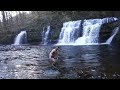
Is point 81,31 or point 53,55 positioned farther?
point 81,31

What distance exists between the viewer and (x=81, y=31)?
6555 mm

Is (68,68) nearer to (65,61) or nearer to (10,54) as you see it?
(65,61)

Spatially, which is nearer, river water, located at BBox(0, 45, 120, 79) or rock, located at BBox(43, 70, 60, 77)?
river water, located at BBox(0, 45, 120, 79)

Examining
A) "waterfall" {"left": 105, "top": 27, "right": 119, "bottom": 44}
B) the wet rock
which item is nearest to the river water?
the wet rock

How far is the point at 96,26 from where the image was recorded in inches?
251

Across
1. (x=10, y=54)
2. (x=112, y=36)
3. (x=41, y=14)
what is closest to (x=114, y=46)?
(x=112, y=36)

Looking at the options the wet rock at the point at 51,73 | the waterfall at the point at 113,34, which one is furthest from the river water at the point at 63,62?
the waterfall at the point at 113,34

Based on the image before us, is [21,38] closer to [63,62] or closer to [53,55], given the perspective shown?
[53,55]

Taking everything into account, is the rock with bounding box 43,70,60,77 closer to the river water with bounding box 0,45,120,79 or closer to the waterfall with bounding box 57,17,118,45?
the river water with bounding box 0,45,120,79

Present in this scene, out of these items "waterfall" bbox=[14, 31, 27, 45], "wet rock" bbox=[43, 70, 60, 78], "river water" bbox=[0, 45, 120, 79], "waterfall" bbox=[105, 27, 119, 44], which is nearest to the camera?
"river water" bbox=[0, 45, 120, 79]

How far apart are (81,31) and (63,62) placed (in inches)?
34.5

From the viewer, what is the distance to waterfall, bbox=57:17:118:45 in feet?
20.2

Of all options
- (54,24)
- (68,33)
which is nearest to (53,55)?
(54,24)

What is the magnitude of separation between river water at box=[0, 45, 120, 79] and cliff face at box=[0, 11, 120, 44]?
19cm
